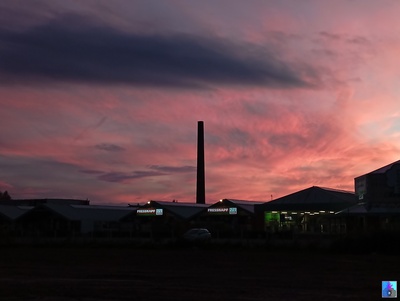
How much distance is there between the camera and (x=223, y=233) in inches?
2783

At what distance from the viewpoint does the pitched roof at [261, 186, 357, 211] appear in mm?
78875

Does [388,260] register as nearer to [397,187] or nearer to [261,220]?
[397,187]

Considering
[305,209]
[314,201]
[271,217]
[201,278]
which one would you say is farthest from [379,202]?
[201,278]

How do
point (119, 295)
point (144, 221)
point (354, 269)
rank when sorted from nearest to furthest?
point (119, 295), point (354, 269), point (144, 221)

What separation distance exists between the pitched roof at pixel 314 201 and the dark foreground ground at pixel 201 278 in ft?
117

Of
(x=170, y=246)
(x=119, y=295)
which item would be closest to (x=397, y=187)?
(x=170, y=246)

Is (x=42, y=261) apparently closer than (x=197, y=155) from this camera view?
Yes

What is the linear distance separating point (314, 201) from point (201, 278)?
5485cm

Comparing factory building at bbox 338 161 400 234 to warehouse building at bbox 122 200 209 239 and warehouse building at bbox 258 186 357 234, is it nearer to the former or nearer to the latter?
warehouse building at bbox 258 186 357 234

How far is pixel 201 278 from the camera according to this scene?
2778cm

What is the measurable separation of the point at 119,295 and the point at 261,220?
64.1m

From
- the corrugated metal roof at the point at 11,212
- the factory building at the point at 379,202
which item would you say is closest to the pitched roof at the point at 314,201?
the factory building at the point at 379,202

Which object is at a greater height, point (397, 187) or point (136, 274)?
point (397, 187)

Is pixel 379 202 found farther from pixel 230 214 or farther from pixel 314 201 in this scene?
pixel 230 214
